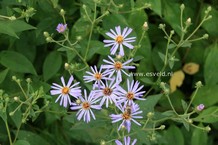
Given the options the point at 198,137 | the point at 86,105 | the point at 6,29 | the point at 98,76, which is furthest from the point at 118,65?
the point at 198,137

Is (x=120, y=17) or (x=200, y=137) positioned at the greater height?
(x=120, y=17)

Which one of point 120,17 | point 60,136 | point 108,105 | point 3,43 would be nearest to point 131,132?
point 108,105

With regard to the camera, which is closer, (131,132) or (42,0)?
(131,132)

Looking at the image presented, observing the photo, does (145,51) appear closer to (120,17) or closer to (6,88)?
(120,17)

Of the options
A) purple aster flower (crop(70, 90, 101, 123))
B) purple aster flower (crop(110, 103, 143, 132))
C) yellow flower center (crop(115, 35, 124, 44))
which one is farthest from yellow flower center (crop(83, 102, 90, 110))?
yellow flower center (crop(115, 35, 124, 44))

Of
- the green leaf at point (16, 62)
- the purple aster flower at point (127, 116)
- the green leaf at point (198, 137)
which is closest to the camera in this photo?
the purple aster flower at point (127, 116)

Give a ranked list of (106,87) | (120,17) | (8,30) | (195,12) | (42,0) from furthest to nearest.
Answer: (195,12)
(42,0)
(120,17)
(8,30)
(106,87)

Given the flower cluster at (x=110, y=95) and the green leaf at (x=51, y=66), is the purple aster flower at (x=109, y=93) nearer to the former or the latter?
the flower cluster at (x=110, y=95)

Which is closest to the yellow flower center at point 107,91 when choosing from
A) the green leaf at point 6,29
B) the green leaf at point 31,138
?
the green leaf at point 6,29
